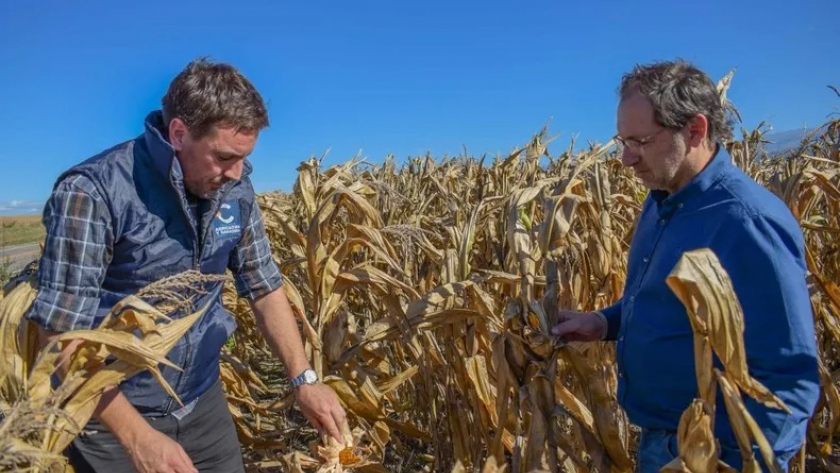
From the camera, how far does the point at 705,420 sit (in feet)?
4.76

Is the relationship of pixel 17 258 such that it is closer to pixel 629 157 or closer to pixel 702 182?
pixel 629 157

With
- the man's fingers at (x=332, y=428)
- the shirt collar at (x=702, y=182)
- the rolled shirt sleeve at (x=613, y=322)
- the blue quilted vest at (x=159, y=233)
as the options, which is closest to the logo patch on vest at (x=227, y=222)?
the blue quilted vest at (x=159, y=233)

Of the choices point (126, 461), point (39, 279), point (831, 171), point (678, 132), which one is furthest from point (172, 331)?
point (831, 171)

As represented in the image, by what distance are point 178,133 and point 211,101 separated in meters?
0.17

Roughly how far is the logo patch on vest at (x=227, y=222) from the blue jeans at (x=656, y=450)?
61.6 inches

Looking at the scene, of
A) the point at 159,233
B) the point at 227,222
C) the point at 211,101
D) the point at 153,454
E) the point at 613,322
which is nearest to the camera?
the point at 153,454

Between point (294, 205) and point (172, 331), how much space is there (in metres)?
4.06

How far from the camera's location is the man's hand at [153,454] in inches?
69.6

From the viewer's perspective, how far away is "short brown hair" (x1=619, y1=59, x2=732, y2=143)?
71.1 inches

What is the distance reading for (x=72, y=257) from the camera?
1.83 meters

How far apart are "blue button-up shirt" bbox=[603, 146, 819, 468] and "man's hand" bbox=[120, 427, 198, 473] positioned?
4.33 feet

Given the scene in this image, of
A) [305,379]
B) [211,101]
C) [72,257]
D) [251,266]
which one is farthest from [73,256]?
[305,379]

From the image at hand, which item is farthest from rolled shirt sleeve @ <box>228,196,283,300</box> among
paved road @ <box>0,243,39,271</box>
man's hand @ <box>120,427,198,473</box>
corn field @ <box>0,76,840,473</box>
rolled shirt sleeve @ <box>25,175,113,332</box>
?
paved road @ <box>0,243,39,271</box>

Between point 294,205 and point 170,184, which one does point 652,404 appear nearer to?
point 170,184
